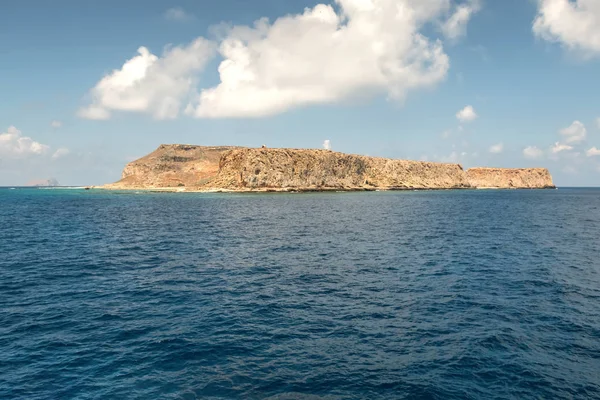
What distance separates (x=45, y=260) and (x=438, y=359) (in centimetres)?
3916

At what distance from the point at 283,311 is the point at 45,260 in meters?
29.5

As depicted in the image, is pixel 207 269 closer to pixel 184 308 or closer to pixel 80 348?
pixel 184 308

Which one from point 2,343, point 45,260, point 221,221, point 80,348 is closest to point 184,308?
point 80,348

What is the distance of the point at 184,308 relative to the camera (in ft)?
76.5

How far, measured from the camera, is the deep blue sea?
14.7m

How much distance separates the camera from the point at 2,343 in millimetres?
18281

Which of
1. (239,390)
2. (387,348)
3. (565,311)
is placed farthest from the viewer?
(565,311)

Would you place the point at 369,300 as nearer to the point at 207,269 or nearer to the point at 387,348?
the point at 387,348

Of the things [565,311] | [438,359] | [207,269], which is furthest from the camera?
[207,269]

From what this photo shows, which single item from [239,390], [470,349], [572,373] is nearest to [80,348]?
[239,390]

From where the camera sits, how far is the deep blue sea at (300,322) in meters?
14.7

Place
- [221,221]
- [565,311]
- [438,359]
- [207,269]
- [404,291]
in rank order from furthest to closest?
1. [221,221]
2. [207,269]
3. [404,291]
4. [565,311]
5. [438,359]

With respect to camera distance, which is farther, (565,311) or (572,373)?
(565,311)

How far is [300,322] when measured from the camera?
68.5ft
